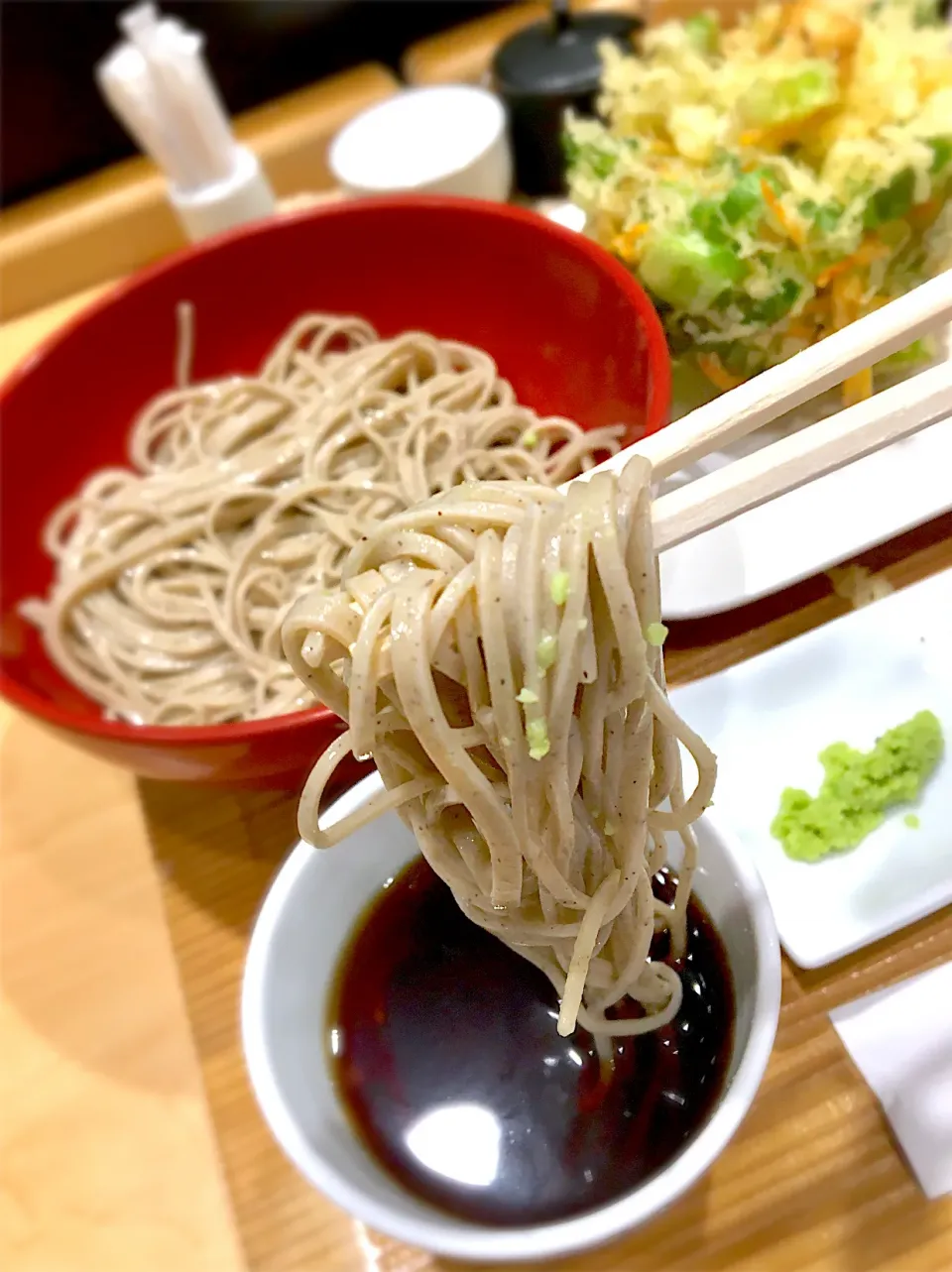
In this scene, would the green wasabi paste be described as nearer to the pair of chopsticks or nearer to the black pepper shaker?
the pair of chopsticks

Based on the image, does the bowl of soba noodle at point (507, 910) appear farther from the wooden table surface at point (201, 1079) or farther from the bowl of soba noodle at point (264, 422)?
the bowl of soba noodle at point (264, 422)

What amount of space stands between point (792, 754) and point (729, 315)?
382 mm

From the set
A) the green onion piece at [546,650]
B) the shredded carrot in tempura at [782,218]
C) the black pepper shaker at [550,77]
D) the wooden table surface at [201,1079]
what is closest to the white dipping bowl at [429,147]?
the black pepper shaker at [550,77]

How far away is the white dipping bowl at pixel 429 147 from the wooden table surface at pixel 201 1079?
0.73 meters

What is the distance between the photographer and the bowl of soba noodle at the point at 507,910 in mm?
447

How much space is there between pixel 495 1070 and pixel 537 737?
34cm

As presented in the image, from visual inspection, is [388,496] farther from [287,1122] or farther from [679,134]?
[287,1122]

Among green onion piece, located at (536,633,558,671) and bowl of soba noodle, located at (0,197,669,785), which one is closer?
green onion piece, located at (536,633,558,671)

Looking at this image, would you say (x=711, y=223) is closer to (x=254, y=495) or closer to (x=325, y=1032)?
(x=254, y=495)

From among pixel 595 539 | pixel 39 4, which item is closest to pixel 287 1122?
pixel 595 539

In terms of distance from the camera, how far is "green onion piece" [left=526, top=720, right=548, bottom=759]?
1.48ft

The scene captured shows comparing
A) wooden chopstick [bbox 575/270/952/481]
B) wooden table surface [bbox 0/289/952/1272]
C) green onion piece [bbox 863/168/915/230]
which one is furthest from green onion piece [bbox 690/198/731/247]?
wooden chopstick [bbox 575/270/952/481]

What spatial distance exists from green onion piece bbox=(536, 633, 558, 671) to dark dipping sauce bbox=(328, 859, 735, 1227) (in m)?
0.29

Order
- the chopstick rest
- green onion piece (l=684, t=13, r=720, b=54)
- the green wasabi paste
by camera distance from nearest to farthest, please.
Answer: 1. the chopstick rest
2. the green wasabi paste
3. green onion piece (l=684, t=13, r=720, b=54)
